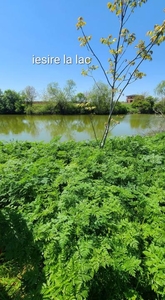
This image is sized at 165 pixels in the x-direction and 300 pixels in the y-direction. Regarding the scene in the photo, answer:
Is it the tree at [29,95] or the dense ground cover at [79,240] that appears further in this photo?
the tree at [29,95]

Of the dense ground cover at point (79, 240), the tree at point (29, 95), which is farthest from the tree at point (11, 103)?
the dense ground cover at point (79, 240)

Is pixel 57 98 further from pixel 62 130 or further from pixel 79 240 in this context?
pixel 79 240

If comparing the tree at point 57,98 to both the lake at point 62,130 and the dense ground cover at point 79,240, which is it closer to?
the lake at point 62,130

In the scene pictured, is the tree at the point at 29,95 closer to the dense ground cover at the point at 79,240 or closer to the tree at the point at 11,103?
the tree at the point at 11,103

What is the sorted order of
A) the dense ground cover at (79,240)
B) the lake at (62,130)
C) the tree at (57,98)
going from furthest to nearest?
the tree at (57,98) < the lake at (62,130) < the dense ground cover at (79,240)

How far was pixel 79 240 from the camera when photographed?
126 cm

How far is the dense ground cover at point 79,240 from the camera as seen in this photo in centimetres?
113

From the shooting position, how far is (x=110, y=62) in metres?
4.29

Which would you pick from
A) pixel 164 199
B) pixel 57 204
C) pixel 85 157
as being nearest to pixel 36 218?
pixel 57 204

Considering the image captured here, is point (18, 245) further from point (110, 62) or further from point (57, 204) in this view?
point (110, 62)

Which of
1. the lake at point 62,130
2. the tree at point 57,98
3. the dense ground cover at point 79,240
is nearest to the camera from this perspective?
the dense ground cover at point 79,240

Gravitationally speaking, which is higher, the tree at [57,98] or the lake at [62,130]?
the tree at [57,98]

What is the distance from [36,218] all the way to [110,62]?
13.5 ft

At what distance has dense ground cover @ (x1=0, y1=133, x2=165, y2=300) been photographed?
1.13 meters
